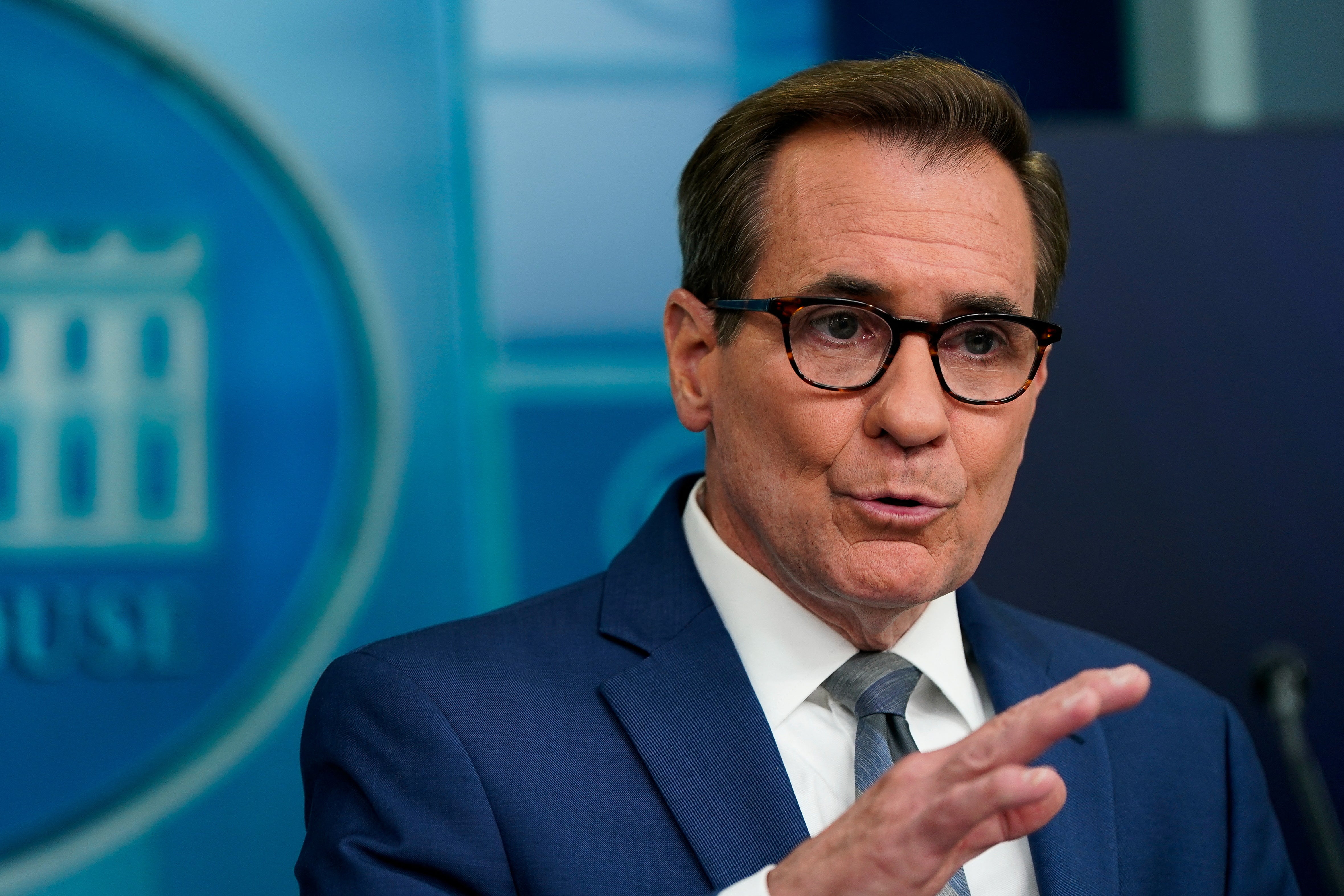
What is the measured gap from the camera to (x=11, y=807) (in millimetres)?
2381

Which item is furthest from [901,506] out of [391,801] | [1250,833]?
[1250,833]

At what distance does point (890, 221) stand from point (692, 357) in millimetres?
388

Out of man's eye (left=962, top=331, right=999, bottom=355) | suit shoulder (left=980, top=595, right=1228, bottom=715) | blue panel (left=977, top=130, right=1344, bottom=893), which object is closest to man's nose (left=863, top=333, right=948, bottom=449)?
man's eye (left=962, top=331, right=999, bottom=355)

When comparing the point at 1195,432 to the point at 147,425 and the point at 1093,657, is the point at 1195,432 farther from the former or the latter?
the point at 147,425

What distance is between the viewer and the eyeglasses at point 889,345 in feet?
5.69

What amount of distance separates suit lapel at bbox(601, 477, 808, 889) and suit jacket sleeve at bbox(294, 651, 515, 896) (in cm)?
23

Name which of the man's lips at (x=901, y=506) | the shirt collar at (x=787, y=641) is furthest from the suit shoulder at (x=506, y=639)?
the man's lips at (x=901, y=506)

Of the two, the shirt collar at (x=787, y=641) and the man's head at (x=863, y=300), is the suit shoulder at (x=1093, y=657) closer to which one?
the shirt collar at (x=787, y=641)

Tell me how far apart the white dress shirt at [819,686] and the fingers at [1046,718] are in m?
0.43

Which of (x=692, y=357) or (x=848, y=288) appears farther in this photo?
(x=692, y=357)

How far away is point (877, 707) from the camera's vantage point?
1.78 meters

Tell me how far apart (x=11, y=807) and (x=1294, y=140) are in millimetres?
2871

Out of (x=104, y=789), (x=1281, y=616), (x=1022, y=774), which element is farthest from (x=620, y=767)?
(x=1281, y=616)

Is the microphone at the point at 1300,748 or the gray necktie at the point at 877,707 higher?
the gray necktie at the point at 877,707
